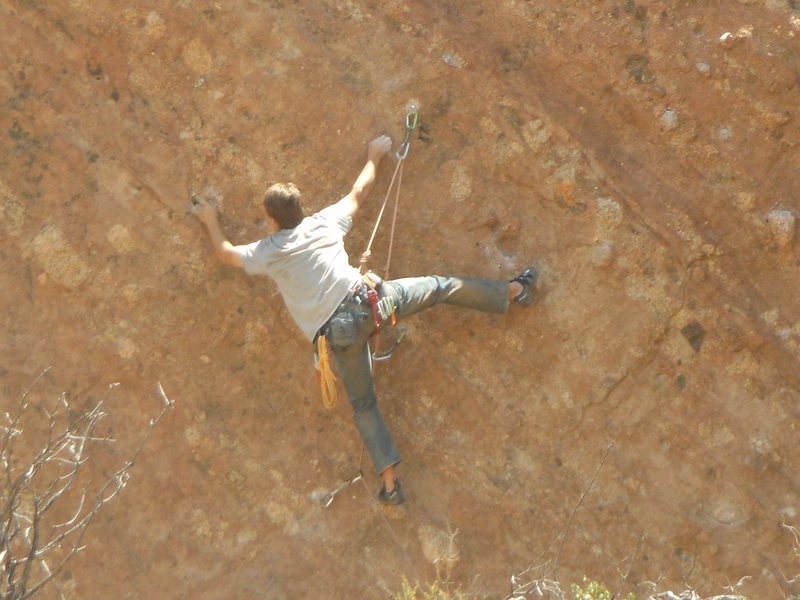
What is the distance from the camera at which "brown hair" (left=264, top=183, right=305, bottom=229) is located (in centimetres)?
488

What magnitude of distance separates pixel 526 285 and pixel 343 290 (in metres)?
0.95

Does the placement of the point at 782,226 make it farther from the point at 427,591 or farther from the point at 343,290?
the point at 427,591

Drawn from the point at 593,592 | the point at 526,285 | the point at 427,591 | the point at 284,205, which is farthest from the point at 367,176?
the point at 593,592

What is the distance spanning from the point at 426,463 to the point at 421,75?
1938mm

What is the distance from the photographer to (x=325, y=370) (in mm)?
5051

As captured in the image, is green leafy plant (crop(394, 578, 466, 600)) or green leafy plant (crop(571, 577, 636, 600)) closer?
green leafy plant (crop(571, 577, 636, 600))

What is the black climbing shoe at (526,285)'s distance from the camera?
17.5 feet

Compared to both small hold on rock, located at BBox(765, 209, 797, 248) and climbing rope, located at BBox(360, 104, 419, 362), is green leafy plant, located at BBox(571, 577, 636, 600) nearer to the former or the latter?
climbing rope, located at BBox(360, 104, 419, 362)

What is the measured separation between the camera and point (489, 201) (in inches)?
216

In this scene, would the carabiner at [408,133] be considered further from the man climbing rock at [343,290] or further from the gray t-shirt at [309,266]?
the gray t-shirt at [309,266]

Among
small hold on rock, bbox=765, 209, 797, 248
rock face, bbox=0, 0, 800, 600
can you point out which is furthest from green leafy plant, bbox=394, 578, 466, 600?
small hold on rock, bbox=765, 209, 797, 248

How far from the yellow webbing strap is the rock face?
298 mm

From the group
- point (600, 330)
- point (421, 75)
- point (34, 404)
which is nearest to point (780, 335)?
point (600, 330)

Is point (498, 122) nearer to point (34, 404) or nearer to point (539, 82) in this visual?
point (539, 82)
